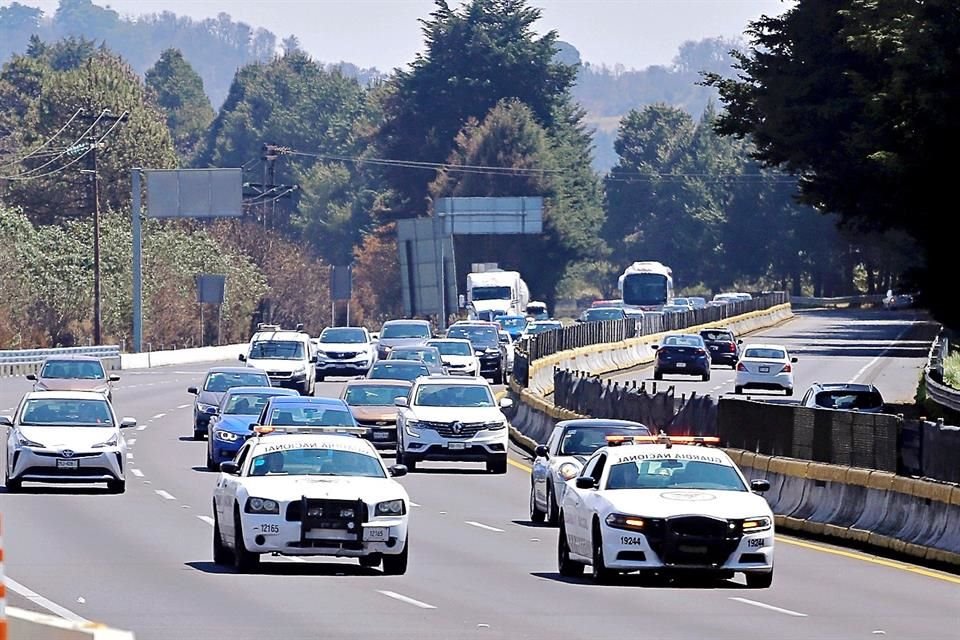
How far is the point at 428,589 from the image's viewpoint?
19422 millimetres

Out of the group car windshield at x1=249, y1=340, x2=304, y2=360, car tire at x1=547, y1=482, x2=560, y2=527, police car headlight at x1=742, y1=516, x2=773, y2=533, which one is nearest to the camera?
police car headlight at x1=742, y1=516, x2=773, y2=533

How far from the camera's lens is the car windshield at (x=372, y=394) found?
41.5 meters

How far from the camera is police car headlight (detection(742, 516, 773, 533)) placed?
19.3 metres

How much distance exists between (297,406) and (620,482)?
1367cm

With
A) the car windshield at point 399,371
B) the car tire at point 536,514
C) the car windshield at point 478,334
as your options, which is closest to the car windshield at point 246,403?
the car windshield at point 399,371

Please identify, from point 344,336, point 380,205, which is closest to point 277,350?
point 344,336

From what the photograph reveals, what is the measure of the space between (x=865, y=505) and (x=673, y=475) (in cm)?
581

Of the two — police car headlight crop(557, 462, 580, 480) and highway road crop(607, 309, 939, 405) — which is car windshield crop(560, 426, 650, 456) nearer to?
police car headlight crop(557, 462, 580, 480)

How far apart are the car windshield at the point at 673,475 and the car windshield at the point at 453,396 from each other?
58.2ft

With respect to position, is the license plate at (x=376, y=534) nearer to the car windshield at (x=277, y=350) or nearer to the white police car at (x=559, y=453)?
the white police car at (x=559, y=453)

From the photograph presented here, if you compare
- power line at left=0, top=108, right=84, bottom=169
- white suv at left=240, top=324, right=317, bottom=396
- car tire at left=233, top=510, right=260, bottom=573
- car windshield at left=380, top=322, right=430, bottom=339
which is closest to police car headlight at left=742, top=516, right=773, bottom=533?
car tire at left=233, top=510, right=260, bottom=573

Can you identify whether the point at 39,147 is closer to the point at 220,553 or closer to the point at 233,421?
the point at 233,421

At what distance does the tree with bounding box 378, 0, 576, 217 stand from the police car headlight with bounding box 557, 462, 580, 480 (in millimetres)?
123328

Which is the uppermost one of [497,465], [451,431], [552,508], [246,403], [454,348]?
[454,348]
